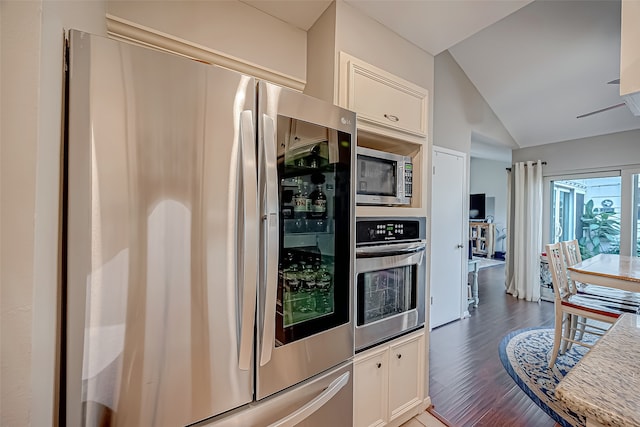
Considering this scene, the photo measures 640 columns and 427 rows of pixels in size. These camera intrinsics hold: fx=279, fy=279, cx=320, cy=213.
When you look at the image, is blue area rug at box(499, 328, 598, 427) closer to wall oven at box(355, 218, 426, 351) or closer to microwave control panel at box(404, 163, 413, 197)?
wall oven at box(355, 218, 426, 351)

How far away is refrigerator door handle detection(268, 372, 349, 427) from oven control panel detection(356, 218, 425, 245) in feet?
2.17

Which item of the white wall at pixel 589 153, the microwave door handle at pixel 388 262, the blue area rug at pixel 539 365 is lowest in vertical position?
the blue area rug at pixel 539 365

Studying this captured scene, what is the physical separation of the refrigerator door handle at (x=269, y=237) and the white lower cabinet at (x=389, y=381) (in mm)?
668

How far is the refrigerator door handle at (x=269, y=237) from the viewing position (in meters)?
1.01

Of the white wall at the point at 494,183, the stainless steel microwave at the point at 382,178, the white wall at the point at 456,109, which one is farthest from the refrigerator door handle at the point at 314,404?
the white wall at the point at 494,183

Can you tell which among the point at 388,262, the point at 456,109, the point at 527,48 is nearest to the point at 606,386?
the point at 388,262

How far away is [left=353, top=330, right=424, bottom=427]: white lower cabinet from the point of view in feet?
4.91

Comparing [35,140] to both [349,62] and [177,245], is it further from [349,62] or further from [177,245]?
[349,62]

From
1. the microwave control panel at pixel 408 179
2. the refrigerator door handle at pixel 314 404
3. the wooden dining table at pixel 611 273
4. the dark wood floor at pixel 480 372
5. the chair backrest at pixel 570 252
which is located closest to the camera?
the refrigerator door handle at pixel 314 404

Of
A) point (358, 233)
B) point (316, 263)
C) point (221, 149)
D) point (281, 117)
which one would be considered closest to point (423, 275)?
point (358, 233)

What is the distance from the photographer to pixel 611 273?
2182mm

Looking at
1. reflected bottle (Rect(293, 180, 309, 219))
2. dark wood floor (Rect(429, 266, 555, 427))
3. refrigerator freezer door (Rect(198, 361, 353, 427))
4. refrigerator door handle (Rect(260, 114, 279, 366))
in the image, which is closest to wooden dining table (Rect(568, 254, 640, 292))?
dark wood floor (Rect(429, 266, 555, 427))

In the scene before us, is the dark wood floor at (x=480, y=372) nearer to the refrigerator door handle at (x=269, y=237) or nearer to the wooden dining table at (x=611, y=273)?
the wooden dining table at (x=611, y=273)

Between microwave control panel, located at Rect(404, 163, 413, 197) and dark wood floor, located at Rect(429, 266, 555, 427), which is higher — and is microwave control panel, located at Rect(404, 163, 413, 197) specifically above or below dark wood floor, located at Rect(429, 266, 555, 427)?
above
